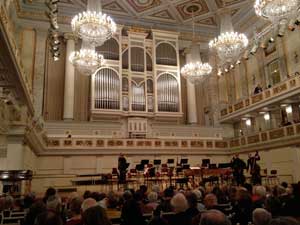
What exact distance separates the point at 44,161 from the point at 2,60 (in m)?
8.46

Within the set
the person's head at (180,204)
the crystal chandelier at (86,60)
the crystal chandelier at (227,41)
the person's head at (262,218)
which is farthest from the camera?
the crystal chandelier at (86,60)

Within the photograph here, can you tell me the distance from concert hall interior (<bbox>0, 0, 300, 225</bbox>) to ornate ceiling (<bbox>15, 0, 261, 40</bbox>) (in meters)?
0.07

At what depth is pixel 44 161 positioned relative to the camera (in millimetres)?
15508

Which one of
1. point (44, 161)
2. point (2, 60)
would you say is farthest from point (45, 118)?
point (2, 60)

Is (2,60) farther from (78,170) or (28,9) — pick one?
(28,9)

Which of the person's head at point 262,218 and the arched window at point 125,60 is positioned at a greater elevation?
the arched window at point 125,60

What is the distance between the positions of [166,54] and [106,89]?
5346 mm

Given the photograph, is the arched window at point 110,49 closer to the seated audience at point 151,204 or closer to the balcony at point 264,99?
the balcony at point 264,99

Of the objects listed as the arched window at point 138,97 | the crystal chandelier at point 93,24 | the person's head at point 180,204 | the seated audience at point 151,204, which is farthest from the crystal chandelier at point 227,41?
the person's head at point 180,204

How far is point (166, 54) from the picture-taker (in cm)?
2091

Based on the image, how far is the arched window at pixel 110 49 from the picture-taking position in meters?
19.2

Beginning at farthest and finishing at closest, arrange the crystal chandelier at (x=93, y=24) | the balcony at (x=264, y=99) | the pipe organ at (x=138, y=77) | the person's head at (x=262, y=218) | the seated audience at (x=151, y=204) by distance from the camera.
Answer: the pipe organ at (x=138, y=77) < the balcony at (x=264, y=99) < the crystal chandelier at (x=93, y=24) < the seated audience at (x=151, y=204) < the person's head at (x=262, y=218)

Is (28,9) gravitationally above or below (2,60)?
above

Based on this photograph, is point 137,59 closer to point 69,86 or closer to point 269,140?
point 69,86
